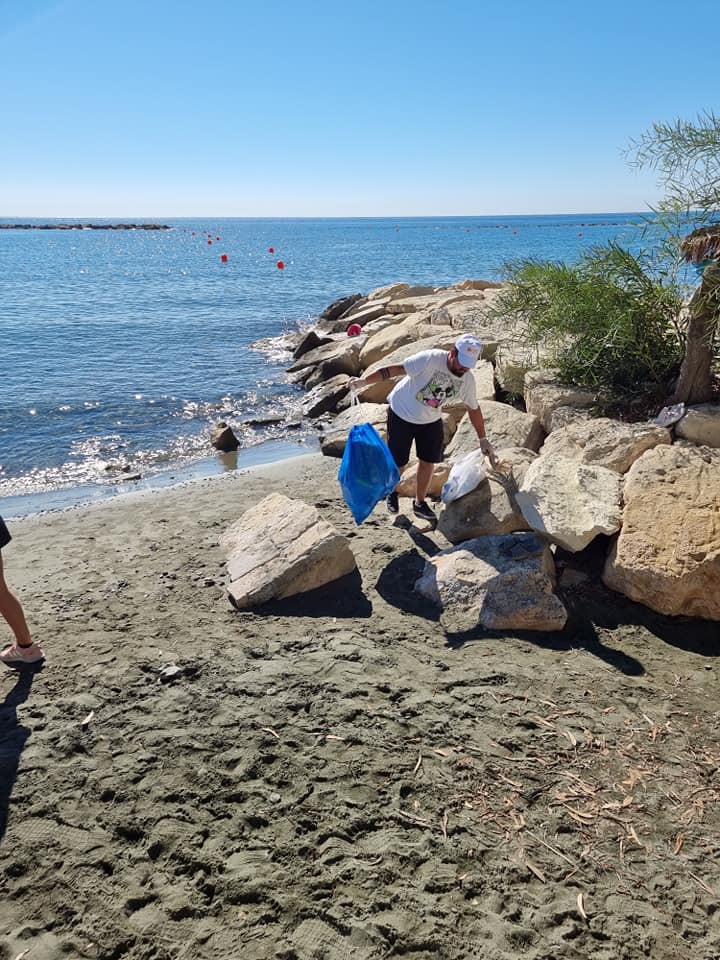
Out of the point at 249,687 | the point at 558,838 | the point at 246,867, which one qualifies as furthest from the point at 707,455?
the point at 246,867

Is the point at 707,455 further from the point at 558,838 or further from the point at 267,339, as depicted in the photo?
the point at 267,339

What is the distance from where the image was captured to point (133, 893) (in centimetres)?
262

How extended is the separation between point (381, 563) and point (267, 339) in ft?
53.6

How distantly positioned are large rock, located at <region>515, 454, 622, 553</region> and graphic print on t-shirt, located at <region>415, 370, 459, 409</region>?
1.00m

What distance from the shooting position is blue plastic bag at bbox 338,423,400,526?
18.8ft

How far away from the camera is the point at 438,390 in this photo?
5723 mm

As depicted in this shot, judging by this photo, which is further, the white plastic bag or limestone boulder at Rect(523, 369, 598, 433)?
limestone boulder at Rect(523, 369, 598, 433)

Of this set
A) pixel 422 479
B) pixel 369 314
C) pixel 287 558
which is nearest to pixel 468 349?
pixel 422 479

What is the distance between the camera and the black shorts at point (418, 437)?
5.95 meters

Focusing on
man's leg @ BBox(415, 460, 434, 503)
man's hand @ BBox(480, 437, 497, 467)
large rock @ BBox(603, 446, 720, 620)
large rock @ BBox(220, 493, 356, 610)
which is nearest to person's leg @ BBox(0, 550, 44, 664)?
large rock @ BBox(220, 493, 356, 610)

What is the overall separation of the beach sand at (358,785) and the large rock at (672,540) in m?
0.17

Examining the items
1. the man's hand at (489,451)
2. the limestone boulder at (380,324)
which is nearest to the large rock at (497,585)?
the man's hand at (489,451)

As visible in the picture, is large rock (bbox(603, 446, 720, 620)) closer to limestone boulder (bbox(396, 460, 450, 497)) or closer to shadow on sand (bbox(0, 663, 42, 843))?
limestone boulder (bbox(396, 460, 450, 497))

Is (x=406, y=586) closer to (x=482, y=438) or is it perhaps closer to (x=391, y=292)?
(x=482, y=438)
